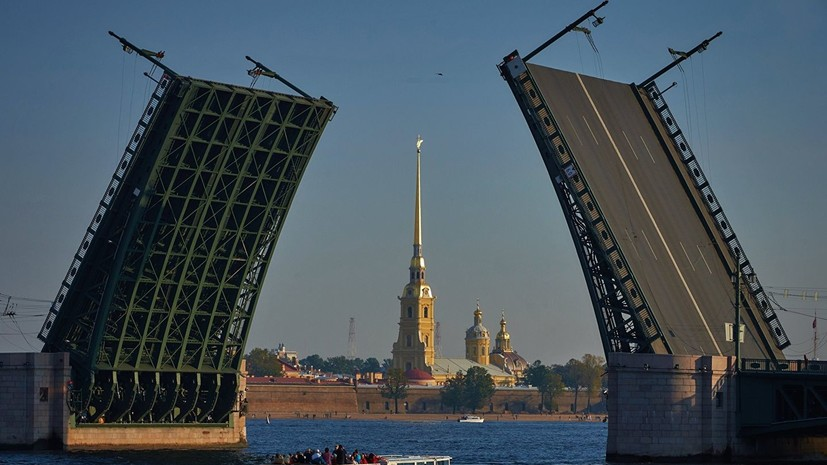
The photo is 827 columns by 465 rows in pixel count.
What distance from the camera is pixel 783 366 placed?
6141 centimetres

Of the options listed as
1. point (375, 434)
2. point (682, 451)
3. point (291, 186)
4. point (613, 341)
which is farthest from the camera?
point (375, 434)

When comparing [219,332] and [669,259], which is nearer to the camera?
[669,259]

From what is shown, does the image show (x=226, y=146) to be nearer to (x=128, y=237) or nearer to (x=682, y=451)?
(x=128, y=237)

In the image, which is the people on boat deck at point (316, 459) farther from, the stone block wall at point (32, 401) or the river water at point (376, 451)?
the stone block wall at point (32, 401)

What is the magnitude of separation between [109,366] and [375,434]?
53.3m

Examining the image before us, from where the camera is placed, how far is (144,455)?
2598 inches

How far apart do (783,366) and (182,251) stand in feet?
76.8

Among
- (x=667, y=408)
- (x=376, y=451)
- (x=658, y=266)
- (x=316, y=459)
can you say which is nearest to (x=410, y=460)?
(x=316, y=459)

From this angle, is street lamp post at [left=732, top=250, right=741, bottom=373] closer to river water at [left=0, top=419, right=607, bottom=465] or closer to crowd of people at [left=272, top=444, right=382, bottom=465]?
river water at [left=0, top=419, right=607, bottom=465]

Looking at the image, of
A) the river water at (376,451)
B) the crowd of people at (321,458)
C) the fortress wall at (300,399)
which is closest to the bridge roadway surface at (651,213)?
the river water at (376,451)

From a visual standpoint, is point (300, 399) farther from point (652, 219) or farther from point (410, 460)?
point (410, 460)

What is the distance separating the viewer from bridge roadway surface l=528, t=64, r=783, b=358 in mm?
62406

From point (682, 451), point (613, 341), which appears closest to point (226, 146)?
point (613, 341)

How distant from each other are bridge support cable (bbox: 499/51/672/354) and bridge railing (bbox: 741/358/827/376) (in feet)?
9.63
